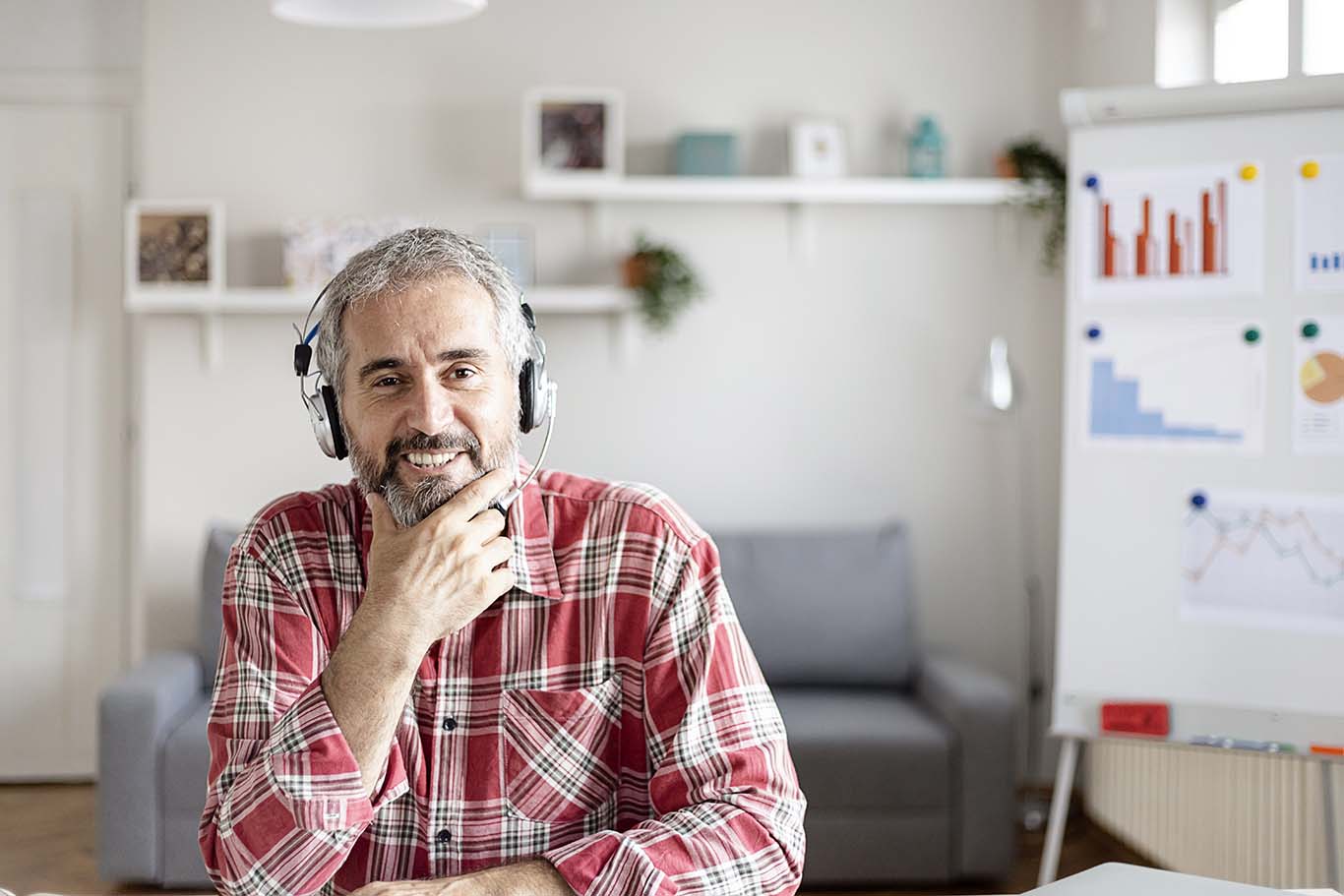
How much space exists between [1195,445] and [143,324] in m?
3.03

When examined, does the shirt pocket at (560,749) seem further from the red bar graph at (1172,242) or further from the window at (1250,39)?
the window at (1250,39)

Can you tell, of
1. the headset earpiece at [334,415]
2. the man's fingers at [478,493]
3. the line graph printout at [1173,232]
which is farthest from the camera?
the line graph printout at [1173,232]

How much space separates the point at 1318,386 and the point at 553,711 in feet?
5.55

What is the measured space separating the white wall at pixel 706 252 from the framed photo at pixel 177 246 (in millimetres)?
152

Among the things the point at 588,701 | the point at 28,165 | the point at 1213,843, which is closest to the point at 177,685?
the point at 28,165

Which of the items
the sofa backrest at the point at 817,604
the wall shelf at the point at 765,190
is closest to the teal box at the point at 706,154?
the wall shelf at the point at 765,190

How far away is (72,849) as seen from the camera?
3.59 metres

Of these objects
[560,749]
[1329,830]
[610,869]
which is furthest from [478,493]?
[1329,830]

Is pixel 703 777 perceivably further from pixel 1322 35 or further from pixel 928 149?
pixel 928 149

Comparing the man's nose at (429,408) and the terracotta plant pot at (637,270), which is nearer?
the man's nose at (429,408)

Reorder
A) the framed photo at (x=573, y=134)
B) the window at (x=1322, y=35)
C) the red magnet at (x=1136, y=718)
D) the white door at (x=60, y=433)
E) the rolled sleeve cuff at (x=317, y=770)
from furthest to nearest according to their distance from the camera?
the white door at (x=60, y=433)
the framed photo at (x=573, y=134)
the window at (x=1322, y=35)
the red magnet at (x=1136, y=718)
the rolled sleeve cuff at (x=317, y=770)

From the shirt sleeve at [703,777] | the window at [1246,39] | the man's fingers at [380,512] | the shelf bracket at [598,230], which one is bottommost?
the shirt sleeve at [703,777]

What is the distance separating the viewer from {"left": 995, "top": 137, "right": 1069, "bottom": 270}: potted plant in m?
3.84

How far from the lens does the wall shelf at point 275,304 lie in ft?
12.4
